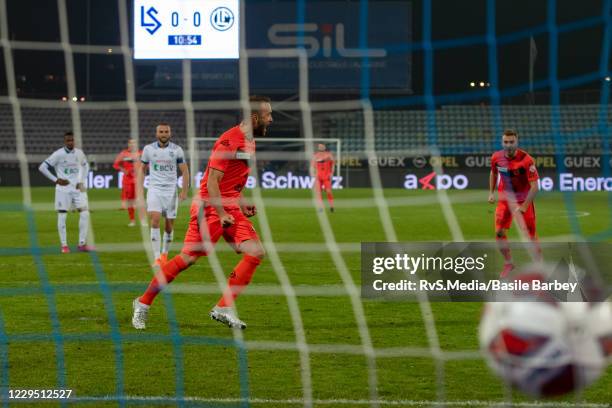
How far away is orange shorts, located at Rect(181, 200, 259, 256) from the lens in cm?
828

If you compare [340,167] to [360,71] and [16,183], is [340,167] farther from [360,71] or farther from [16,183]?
[16,183]

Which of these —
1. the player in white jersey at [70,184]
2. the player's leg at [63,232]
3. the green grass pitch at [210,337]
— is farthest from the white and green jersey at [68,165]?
the green grass pitch at [210,337]

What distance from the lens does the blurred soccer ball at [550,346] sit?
11.1 ft

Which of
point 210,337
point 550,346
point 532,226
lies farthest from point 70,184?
point 550,346

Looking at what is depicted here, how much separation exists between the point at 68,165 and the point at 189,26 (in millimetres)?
10723

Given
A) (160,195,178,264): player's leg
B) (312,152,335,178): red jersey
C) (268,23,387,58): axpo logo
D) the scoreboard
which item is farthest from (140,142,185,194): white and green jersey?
(268,23,387,58): axpo logo

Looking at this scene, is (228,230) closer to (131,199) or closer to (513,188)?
(513,188)

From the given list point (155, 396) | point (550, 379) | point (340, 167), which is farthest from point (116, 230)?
point (340, 167)

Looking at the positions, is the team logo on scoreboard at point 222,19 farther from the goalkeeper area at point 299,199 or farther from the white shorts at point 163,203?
the white shorts at point 163,203

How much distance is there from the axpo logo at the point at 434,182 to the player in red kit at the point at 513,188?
24.5 meters

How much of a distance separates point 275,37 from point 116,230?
2097 cm

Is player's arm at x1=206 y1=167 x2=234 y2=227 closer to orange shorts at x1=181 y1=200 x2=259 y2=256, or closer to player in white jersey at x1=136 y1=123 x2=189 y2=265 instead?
orange shorts at x1=181 y1=200 x2=259 y2=256

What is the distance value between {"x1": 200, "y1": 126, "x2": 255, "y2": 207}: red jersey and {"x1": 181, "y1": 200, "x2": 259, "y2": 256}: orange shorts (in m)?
Result: 0.12

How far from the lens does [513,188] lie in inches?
477
